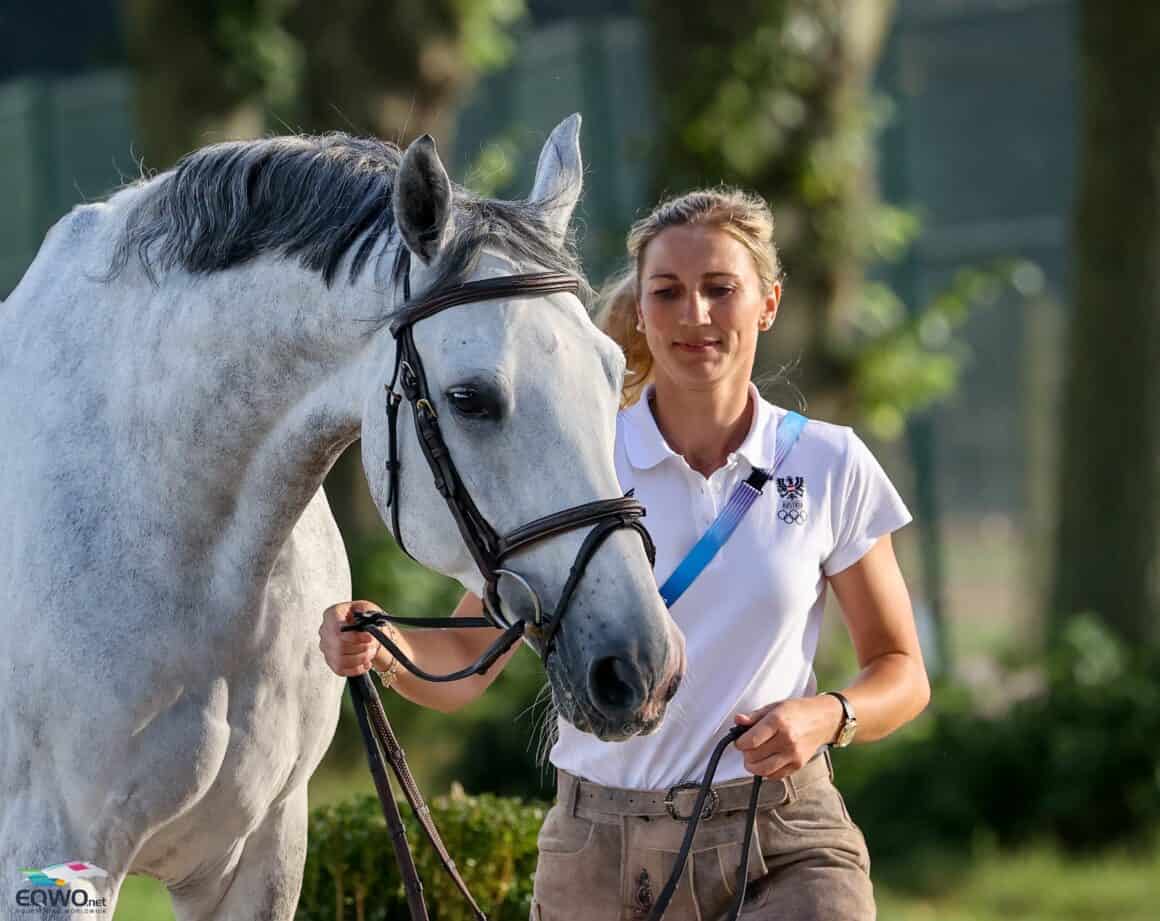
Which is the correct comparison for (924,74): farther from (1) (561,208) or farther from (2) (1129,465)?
(1) (561,208)

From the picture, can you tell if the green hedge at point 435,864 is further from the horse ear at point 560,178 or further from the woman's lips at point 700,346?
the horse ear at point 560,178

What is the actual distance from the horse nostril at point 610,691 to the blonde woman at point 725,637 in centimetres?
41

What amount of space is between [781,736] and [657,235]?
0.98 metres

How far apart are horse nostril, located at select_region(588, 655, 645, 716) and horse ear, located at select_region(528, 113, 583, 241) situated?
2.52 ft

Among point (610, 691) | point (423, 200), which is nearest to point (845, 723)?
point (610, 691)

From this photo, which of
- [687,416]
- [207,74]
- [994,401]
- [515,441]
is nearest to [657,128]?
[207,74]

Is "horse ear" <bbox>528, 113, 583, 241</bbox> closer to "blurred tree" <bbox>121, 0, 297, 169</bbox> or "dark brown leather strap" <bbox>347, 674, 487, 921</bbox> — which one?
"dark brown leather strap" <bbox>347, 674, 487, 921</bbox>

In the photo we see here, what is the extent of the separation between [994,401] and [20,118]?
6.41m

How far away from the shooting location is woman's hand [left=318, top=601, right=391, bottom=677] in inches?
113

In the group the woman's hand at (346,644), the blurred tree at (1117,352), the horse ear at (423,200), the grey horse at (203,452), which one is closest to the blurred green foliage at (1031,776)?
the blurred tree at (1117,352)

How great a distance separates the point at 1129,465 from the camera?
28.2 ft

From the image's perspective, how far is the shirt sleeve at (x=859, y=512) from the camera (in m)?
3.08

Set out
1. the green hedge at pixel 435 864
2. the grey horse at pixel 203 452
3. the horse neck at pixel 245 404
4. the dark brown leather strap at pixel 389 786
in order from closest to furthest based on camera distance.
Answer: the grey horse at pixel 203 452 < the horse neck at pixel 245 404 < the dark brown leather strap at pixel 389 786 < the green hedge at pixel 435 864

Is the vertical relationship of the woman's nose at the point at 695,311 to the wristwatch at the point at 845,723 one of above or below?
above
